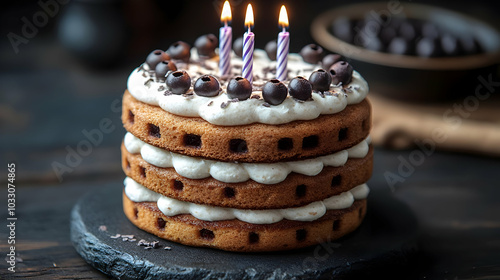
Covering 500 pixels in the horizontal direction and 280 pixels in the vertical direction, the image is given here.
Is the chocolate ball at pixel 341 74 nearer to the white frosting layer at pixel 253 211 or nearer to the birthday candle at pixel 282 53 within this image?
the birthday candle at pixel 282 53

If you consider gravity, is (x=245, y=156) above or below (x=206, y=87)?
below

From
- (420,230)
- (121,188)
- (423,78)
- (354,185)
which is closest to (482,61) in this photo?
(423,78)

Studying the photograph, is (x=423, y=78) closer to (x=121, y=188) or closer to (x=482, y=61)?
(x=482, y=61)

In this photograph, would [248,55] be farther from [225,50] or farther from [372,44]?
[372,44]

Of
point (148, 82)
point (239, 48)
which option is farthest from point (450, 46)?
point (148, 82)

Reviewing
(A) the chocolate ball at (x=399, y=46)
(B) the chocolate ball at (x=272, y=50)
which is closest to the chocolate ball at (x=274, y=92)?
(B) the chocolate ball at (x=272, y=50)

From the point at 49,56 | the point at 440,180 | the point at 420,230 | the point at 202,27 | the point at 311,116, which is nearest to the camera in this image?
the point at 311,116

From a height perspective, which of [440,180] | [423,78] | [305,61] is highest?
[305,61]
